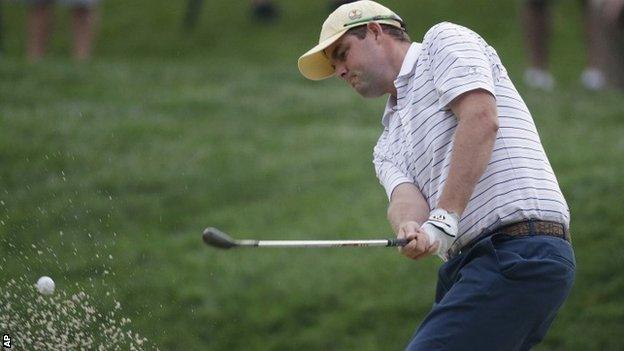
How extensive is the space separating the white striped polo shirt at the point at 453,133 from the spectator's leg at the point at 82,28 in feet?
29.7

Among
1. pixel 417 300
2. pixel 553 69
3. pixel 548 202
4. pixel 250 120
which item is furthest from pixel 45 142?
pixel 548 202

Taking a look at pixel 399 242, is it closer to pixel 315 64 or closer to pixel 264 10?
pixel 315 64

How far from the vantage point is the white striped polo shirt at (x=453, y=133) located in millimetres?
4508

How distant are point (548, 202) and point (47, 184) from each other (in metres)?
6.69

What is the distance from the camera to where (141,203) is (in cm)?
1043

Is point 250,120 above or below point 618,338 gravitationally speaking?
below

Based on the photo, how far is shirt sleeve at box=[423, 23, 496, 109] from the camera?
4496 millimetres

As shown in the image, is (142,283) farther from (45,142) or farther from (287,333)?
(45,142)

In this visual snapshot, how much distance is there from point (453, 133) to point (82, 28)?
982 cm

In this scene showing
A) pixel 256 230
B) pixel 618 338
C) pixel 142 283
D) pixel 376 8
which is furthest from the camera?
pixel 256 230

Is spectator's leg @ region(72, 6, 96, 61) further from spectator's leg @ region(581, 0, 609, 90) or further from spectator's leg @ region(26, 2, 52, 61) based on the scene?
spectator's leg @ region(581, 0, 609, 90)

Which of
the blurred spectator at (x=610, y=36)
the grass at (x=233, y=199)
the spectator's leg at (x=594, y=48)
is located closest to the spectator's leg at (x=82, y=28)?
the grass at (x=233, y=199)

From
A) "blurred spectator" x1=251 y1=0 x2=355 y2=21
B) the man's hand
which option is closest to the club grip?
the man's hand

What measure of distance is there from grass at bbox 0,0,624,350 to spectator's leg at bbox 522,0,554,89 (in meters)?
0.30
